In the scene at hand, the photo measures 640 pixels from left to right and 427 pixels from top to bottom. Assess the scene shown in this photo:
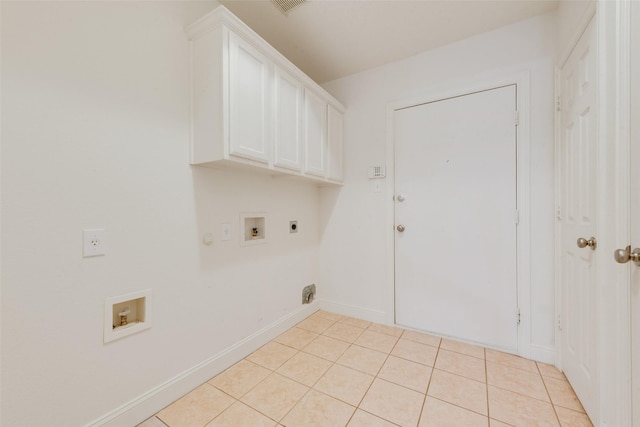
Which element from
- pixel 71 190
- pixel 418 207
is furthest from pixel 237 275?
pixel 418 207

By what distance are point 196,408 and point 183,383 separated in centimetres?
17

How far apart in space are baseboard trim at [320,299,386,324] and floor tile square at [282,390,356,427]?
1.12 m

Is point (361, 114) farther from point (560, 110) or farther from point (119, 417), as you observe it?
point (119, 417)

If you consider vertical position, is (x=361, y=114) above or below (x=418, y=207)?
above

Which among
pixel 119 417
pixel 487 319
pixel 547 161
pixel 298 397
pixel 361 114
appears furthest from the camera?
pixel 361 114

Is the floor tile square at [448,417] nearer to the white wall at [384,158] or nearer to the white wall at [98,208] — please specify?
the white wall at [384,158]

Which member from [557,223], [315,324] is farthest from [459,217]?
[315,324]

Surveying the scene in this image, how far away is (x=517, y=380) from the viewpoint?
5.24 feet

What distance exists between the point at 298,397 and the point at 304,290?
114 centimetres

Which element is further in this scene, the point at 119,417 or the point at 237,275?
the point at 237,275

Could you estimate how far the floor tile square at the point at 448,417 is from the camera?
1.27 metres

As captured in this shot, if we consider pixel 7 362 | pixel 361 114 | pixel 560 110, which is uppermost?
pixel 361 114

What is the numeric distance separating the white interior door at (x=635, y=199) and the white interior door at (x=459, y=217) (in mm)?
995

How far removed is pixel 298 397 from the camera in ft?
4.76
